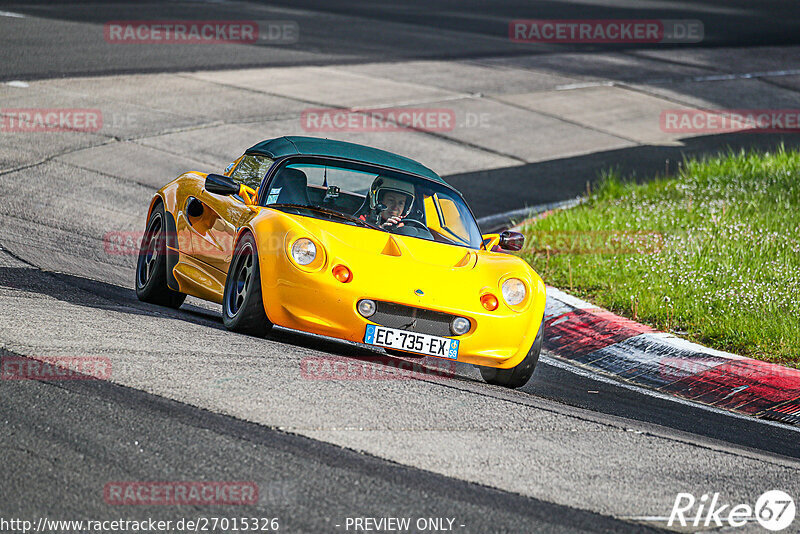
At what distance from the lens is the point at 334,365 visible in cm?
635

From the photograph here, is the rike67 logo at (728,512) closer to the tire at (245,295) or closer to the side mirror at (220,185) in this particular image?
the tire at (245,295)

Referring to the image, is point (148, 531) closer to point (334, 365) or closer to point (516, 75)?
point (334, 365)

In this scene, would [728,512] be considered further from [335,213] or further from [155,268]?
[155,268]

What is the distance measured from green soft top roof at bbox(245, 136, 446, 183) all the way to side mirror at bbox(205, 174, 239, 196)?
0.51 m

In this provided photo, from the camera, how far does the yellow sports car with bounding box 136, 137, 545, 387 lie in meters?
6.62

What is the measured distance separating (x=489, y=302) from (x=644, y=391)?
1.54 m

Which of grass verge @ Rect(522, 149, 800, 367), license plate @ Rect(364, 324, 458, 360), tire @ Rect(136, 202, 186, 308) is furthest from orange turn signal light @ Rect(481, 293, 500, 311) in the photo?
tire @ Rect(136, 202, 186, 308)

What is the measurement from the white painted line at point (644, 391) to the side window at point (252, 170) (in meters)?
2.57

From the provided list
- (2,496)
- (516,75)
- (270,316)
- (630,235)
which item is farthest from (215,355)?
(516,75)

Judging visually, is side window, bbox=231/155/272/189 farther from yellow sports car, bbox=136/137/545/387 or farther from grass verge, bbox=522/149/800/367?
grass verge, bbox=522/149/800/367

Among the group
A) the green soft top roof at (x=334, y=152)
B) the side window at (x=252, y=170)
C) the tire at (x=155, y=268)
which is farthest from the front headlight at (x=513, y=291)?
the tire at (x=155, y=268)

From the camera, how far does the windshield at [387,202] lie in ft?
24.9

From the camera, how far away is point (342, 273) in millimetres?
6648

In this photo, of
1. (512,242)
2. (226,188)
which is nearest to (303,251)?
(226,188)
